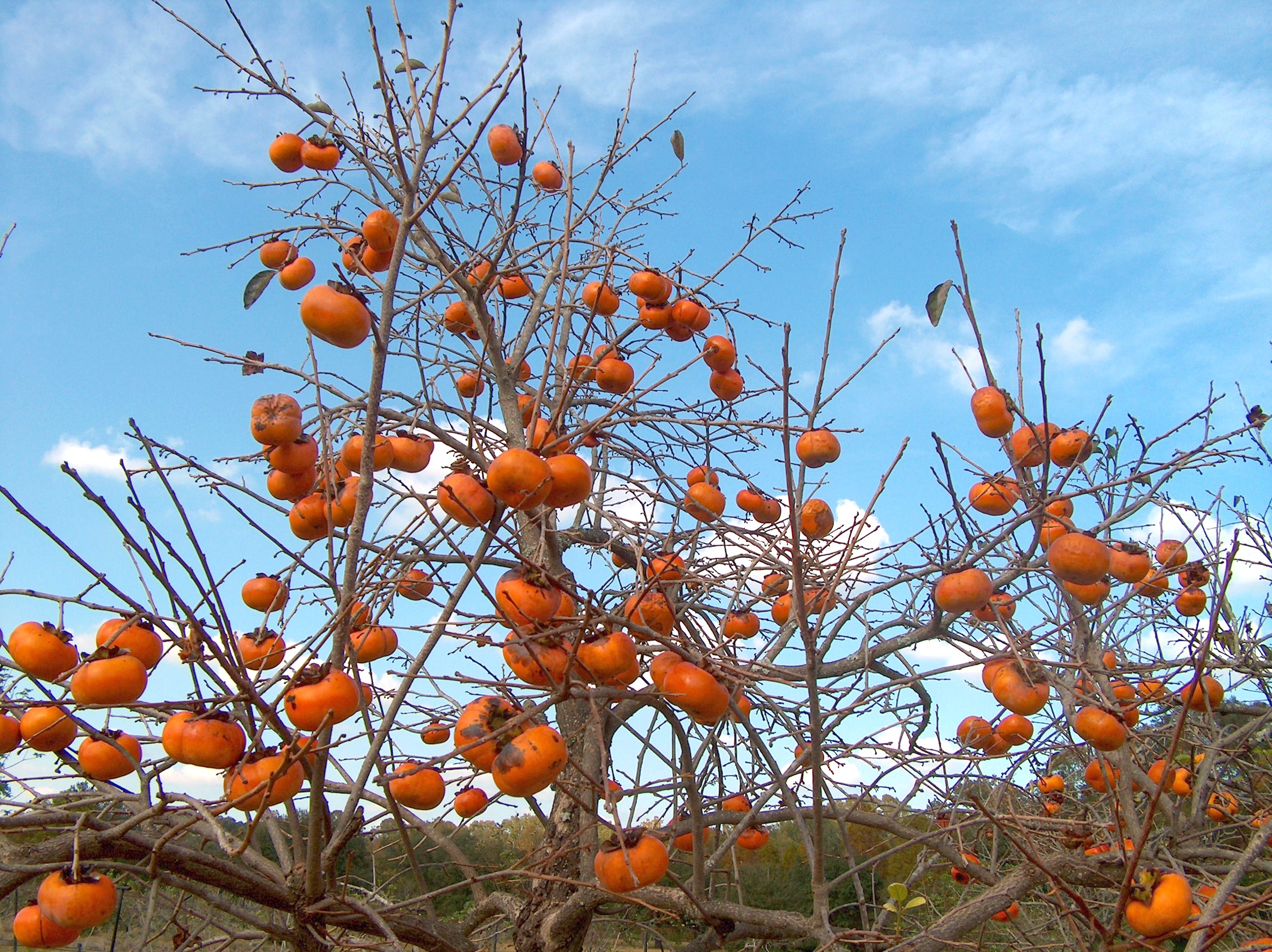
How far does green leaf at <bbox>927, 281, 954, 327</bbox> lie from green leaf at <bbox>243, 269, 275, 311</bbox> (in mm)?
2040

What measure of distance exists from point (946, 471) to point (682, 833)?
1738 millimetres

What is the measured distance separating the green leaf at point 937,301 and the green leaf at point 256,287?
6.69 feet

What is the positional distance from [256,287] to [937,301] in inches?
83.0

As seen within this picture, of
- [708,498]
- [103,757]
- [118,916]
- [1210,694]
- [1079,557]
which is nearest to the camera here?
[103,757]

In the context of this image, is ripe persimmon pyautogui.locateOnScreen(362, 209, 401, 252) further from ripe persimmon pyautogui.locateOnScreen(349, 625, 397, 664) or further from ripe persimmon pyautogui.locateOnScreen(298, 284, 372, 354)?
ripe persimmon pyautogui.locateOnScreen(349, 625, 397, 664)

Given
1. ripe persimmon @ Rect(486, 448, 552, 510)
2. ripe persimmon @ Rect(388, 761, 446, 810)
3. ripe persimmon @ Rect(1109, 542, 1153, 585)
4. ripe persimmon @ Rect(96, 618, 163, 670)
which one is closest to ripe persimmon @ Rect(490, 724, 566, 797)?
ripe persimmon @ Rect(486, 448, 552, 510)

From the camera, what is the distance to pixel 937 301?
2121 mm

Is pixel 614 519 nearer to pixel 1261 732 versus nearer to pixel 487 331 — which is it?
pixel 487 331

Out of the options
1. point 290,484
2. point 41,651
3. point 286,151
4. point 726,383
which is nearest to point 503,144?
point 286,151

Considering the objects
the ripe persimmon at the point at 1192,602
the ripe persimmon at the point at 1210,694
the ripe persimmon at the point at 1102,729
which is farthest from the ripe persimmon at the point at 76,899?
the ripe persimmon at the point at 1192,602

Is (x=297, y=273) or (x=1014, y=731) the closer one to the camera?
(x=297, y=273)

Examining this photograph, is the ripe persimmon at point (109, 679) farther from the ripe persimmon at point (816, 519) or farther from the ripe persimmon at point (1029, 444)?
the ripe persimmon at point (1029, 444)

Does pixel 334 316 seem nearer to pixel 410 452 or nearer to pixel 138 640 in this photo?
pixel 410 452

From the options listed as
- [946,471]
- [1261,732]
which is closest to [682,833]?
[946,471]
